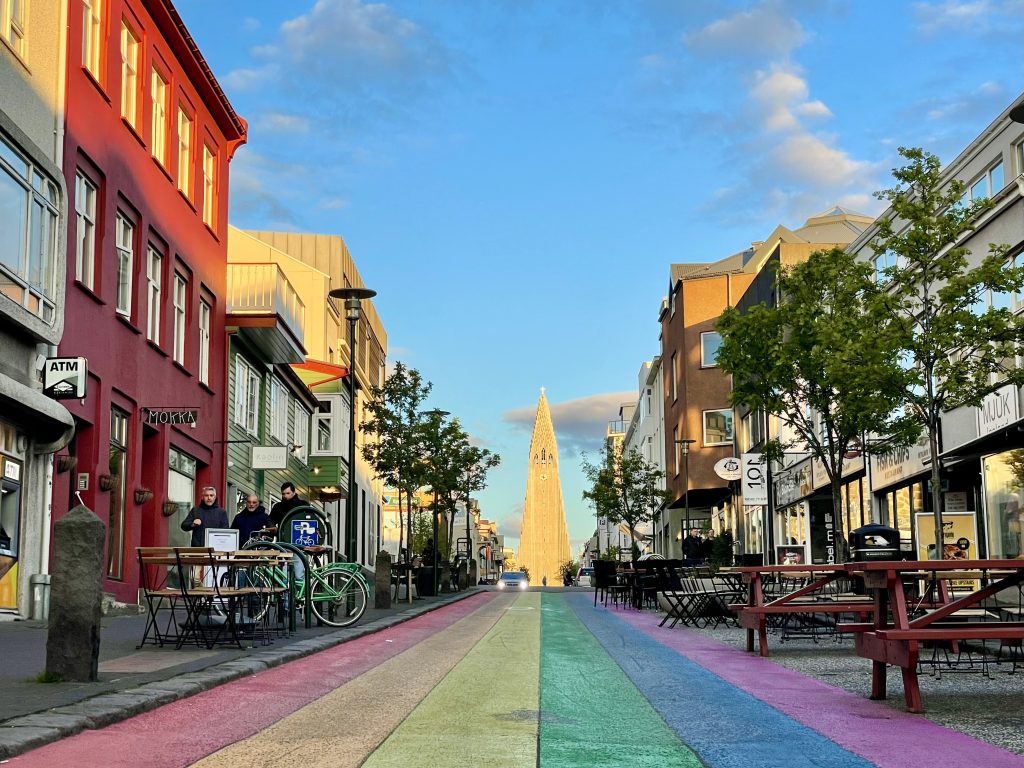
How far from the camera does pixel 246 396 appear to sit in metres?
33.8

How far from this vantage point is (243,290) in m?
31.1

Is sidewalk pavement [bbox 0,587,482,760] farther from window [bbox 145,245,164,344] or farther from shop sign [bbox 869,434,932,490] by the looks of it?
shop sign [bbox 869,434,932,490]

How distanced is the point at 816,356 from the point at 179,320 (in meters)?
12.6

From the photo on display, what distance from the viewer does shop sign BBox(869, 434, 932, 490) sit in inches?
1146

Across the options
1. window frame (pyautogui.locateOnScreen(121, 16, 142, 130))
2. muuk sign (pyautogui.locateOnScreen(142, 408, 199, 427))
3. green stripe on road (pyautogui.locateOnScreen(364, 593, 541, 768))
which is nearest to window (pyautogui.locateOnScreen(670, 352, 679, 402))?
muuk sign (pyautogui.locateOnScreen(142, 408, 199, 427))

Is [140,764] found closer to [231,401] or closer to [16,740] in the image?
[16,740]

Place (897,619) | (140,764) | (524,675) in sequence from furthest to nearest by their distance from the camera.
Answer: (524,675)
(897,619)
(140,764)

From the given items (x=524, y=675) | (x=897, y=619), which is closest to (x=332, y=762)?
(x=897, y=619)

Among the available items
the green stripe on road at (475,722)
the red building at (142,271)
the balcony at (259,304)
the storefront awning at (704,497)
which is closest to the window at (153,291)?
the red building at (142,271)

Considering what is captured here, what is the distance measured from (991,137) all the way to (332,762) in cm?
2174

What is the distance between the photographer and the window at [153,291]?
23.8 meters

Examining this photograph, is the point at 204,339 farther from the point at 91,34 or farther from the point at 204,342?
the point at 91,34

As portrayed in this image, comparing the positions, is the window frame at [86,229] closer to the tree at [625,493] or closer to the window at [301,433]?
the window at [301,433]

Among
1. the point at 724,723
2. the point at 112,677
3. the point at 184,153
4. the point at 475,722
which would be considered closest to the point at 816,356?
the point at 184,153
